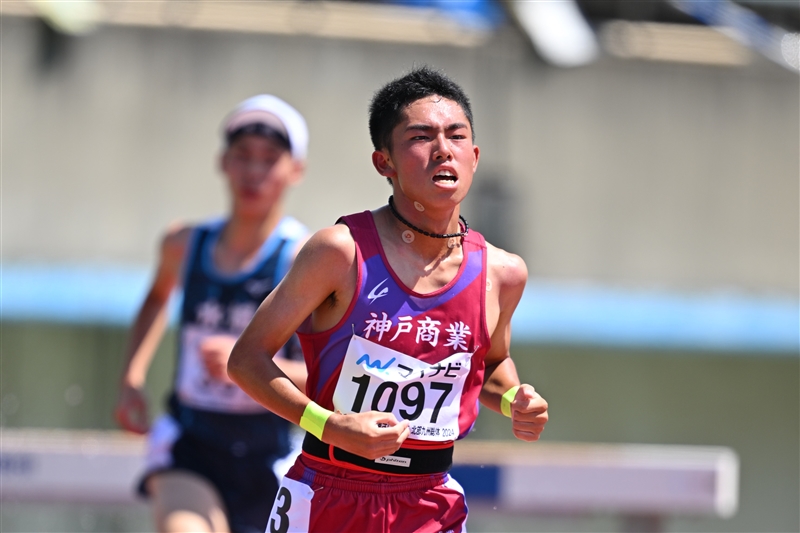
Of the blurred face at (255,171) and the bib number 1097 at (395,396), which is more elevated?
the blurred face at (255,171)

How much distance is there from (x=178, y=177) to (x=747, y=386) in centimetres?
485

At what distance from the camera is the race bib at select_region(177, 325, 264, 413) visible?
3.51 meters

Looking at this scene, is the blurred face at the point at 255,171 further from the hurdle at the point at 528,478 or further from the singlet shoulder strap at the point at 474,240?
the hurdle at the point at 528,478

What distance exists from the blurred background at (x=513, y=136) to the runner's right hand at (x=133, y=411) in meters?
3.51

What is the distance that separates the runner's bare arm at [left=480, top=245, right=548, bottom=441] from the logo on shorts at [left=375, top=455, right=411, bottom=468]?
0.86 feet

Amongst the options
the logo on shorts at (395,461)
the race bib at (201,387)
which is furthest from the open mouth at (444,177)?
the race bib at (201,387)

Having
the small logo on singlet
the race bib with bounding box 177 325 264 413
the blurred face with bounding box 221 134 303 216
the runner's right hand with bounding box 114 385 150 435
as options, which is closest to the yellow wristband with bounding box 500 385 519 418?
the small logo on singlet

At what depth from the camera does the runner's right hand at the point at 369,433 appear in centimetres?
190

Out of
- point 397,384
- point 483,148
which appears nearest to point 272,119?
point 397,384

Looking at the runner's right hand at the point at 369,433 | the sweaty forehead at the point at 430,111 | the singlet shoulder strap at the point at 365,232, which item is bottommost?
the runner's right hand at the point at 369,433

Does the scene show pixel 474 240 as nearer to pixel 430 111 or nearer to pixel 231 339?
pixel 430 111

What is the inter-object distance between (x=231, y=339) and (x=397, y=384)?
145cm

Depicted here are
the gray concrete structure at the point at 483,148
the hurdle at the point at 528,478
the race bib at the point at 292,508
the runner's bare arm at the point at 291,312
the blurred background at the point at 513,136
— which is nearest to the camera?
the runner's bare arm at the point at 291,312

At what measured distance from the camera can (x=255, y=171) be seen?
144 inches
